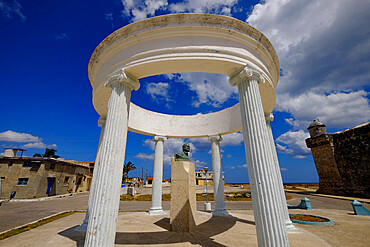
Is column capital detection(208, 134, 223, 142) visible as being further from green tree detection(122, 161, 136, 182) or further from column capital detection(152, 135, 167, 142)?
green tree detection(122, 161, 136, 182)

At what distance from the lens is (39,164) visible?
3359cm

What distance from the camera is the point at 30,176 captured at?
106ft

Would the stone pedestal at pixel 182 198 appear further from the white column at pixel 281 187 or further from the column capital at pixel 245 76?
the column capital at pixel 245 76

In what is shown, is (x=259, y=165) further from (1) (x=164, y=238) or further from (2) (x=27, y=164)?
(2) (x=27, y=164)

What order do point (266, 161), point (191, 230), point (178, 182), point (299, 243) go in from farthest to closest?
point (178, 182), point (191, 230), point (299, 243), point (266, 161)

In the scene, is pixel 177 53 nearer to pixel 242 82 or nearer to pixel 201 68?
pixel 201 68

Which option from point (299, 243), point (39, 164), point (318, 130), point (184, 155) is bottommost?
point (299, 243)

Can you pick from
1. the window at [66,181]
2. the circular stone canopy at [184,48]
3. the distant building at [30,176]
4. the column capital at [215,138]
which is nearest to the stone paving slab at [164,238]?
the circular stone canopy at [184,48]

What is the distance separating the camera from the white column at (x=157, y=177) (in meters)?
13.1

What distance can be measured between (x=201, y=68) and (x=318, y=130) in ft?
124

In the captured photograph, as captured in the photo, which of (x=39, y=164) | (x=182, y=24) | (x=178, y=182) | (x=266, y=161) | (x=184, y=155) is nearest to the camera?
(x=266, y=161)

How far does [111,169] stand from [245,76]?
5.98 metres

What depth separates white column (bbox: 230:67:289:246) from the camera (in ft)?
15.8

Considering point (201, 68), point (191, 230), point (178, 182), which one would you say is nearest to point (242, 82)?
point (201, 68)
